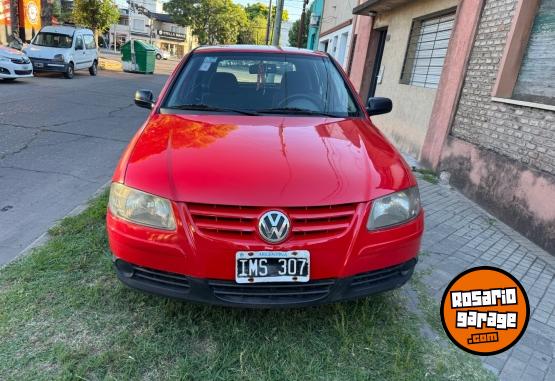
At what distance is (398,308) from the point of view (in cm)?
270

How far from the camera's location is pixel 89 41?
1741cm

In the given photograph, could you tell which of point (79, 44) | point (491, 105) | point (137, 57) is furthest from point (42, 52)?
point (491, 105)

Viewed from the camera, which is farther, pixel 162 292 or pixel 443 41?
pixel 443 41

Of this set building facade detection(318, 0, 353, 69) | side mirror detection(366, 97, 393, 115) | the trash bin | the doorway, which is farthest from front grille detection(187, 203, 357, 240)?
the trash bin

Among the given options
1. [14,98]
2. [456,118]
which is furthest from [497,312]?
[14,98]

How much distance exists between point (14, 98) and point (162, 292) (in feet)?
33.2

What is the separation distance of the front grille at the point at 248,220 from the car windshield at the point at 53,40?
1676cm

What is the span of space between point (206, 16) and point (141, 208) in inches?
2293

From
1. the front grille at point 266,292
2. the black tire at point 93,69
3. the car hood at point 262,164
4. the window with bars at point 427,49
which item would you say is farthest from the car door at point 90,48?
the front grille at point 266,292

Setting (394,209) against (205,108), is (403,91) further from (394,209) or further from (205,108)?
(394,209)

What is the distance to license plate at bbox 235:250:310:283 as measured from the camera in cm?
194

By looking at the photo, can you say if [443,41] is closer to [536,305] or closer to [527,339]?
[536,305]

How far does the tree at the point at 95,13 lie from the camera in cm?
2125

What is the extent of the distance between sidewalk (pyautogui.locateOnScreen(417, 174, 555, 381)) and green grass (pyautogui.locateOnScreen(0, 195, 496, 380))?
367 mm
